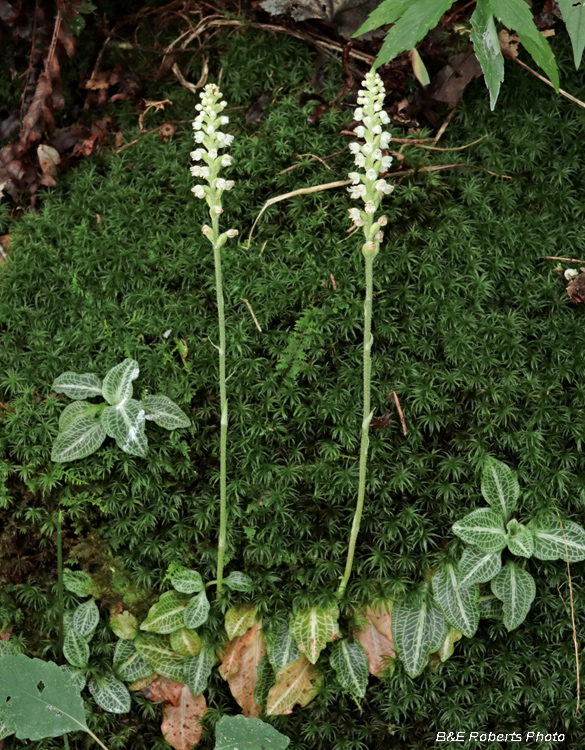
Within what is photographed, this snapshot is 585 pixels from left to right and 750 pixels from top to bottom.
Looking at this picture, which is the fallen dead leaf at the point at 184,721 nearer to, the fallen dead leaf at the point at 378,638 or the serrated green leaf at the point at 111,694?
the serrated green leaf at the point at 111,694

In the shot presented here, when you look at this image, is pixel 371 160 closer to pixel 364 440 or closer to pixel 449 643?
pixel 364 440

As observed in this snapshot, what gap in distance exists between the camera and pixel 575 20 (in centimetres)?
244

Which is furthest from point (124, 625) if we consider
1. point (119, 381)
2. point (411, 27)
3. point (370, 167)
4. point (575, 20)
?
point (575, 20)

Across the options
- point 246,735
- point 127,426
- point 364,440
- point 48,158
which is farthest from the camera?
point 48,158

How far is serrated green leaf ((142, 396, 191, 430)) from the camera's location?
285cm

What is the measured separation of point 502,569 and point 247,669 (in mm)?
1146

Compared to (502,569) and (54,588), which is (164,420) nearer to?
(54,588)

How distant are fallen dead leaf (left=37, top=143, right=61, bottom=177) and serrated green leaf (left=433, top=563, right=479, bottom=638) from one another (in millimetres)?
2751

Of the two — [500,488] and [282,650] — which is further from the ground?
[500,488]

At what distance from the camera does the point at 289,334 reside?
2.96m

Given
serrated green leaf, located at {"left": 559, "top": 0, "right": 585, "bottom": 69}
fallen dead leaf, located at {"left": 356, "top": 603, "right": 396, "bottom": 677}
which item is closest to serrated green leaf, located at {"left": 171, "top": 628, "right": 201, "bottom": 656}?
fallen dead leaf, located at {"left": 356, "top": 603, "right": 396, "bottom": 677}

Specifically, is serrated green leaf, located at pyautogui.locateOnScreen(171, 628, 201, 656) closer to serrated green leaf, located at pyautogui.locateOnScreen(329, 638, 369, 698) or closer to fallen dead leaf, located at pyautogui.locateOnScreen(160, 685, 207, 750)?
fallen dead leaf, located at pyautogui.locateOnScreen(160, 685, 207, 750)

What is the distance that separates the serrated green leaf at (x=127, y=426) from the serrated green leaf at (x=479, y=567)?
4.72ft

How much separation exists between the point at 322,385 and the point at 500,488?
2.87 feet
